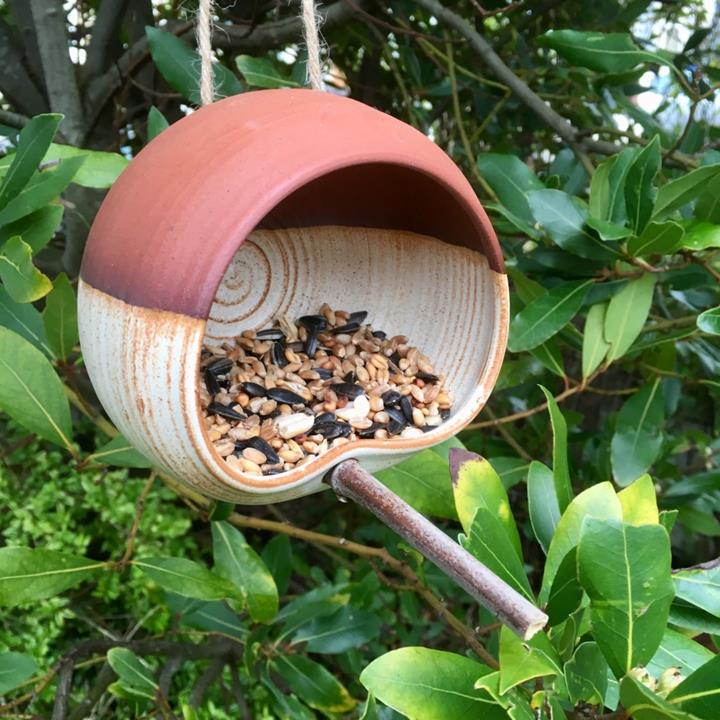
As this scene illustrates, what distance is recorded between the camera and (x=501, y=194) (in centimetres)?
100

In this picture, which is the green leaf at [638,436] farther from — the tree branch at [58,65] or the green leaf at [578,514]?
the tree branch at [58,65]

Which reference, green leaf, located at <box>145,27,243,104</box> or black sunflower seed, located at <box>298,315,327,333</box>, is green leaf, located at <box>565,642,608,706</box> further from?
green leaf, located at <box>145,27,243,104</box>

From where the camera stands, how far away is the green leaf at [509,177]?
99 centimetres

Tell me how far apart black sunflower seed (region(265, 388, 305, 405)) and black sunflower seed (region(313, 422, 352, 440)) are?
0.04m

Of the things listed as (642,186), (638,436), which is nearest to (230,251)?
(642,186)

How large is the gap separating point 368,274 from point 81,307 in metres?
0.31

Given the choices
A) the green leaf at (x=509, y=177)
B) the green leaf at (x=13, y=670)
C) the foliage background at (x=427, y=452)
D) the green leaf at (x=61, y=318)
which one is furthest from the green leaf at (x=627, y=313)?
the green leaf at (x=13, y=670)

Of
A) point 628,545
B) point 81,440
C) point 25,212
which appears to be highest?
point 25,212

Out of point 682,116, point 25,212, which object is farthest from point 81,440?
point 682,116

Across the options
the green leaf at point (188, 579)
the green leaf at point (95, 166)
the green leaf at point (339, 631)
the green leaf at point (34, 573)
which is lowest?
the green leaf at point (339, 631)

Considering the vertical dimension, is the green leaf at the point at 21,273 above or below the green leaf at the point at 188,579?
above

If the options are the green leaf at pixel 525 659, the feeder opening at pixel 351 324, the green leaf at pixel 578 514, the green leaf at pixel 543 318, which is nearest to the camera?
the green leaf at pixel 525 659

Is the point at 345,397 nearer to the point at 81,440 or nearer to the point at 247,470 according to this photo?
the point at 247,470

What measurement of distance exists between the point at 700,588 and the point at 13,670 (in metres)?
0.64
